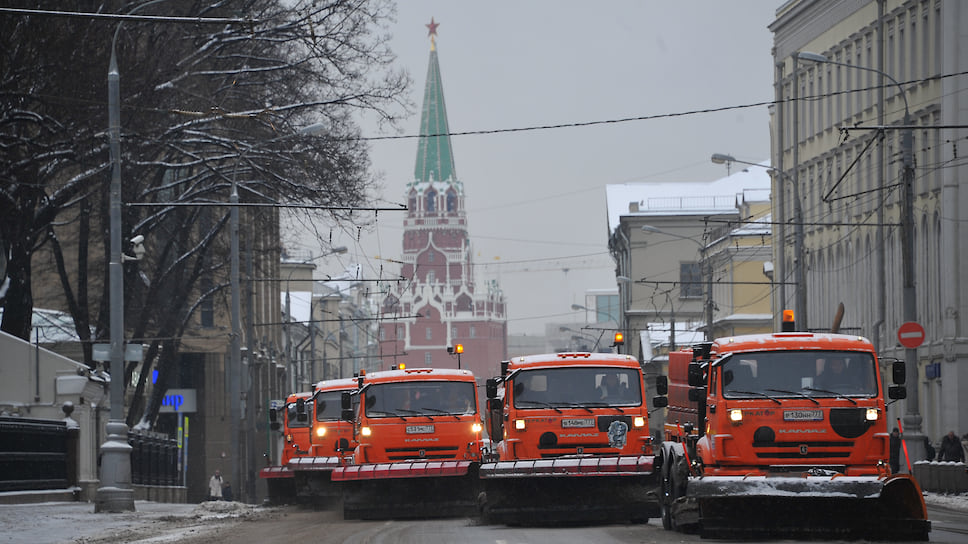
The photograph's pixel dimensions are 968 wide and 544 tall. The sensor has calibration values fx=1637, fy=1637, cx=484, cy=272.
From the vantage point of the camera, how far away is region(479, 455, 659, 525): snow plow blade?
20959 mm

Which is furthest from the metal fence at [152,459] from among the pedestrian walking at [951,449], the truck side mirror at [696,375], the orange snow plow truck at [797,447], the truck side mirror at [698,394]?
the orange snow plow truck at [797,447]

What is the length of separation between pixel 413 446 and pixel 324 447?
6846 mm

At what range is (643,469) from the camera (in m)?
20.9

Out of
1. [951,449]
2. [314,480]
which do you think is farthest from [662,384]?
[951,449]

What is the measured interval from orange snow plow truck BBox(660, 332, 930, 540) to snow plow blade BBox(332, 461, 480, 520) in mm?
6501

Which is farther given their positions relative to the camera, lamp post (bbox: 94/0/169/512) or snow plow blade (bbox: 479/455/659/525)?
lamp post (bbox: 94/0/169/512)

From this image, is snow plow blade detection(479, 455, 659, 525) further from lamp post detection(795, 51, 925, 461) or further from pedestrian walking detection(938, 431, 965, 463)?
pedestrian walking detection(938, 431, 965, 463)

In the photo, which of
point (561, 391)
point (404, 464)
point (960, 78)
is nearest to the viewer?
point (561, 391)

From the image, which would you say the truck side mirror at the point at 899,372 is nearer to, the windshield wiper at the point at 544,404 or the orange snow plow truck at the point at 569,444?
the orange snow plow truck at the point at 569,444

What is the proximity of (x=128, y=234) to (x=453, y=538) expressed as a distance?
21.0 meters

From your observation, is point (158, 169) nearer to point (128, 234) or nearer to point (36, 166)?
point (128, 234)

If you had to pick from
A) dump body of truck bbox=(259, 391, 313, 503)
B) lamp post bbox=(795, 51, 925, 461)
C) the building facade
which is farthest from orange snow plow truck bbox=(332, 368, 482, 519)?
the building facade

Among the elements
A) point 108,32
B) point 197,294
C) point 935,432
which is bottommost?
point 935,432

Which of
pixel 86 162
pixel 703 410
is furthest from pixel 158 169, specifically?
pixel 703 410
